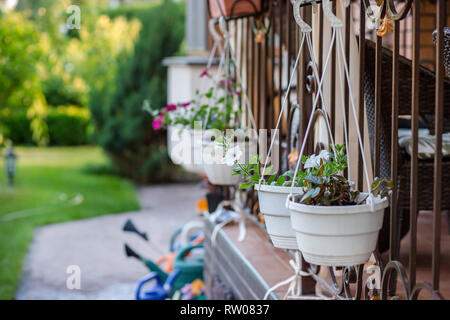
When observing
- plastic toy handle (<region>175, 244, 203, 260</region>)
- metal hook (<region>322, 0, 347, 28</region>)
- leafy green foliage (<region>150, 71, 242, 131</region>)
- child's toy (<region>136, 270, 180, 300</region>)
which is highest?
metal hook (<region>322, 0, 347, 28</region>)

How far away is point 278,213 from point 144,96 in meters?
10.6

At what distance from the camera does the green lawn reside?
7.15 m

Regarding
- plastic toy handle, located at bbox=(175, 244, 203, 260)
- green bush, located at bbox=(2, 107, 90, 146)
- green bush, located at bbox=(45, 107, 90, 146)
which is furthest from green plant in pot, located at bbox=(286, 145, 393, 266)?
green bush, located at bbox=(45, 107, 90, 146)

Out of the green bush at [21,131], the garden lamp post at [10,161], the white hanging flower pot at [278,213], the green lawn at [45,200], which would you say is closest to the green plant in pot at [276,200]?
the white hanging flower pot at [278,213]

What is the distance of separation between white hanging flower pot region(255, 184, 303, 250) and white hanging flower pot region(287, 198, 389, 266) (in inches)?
6.3

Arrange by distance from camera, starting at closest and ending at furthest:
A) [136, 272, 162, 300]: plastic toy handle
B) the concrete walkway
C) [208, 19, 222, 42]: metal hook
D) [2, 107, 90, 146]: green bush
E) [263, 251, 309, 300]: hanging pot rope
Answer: [263, 251, 309, 300]: hanging pot rope < [208, 19, 222, 42]: metal hook < [136, 272, 162, 300]: plastic toy handle < the concrete walkway < [2, 107, 90, 146]: green bush

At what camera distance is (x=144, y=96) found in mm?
12062

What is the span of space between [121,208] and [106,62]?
8.51 metres

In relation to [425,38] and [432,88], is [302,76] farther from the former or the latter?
[425,38]

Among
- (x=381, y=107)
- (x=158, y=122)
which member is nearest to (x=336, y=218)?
(x=381, y=107)

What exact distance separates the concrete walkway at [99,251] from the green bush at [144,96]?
1.54m

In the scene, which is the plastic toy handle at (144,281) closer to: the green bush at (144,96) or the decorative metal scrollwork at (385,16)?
the decorative metal scrollwork at (385,16)

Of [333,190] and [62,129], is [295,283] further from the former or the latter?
[62,129]

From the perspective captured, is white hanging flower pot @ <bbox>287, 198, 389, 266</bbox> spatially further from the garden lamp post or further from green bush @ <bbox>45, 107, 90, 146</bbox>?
green bush @ <bbox>45, 107, 90, 146</bbox>
